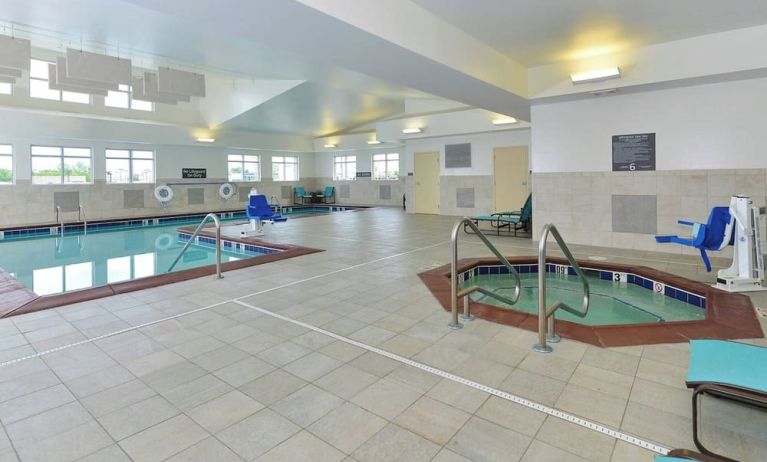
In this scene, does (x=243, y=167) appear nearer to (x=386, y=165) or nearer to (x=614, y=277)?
(x=386, y=165)

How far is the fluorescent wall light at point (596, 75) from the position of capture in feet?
17.5

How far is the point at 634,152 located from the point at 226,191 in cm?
1283

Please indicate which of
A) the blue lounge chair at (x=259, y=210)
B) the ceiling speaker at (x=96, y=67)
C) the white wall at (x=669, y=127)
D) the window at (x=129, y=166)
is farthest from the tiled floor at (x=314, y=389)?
the window at (x=129, y=166)

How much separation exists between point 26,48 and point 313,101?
6.22 m

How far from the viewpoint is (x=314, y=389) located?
2.26 metres

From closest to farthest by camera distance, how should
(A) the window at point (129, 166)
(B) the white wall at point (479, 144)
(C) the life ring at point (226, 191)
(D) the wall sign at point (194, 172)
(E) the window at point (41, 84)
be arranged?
1. (E) the window at point (41, 84)
2. (B) the white wall at point (479, 144)
3. (A) the window at point (129, 166)
4. (D) the wall sign at point (194, 172)
5. (C) the life ring at point (226, 191)

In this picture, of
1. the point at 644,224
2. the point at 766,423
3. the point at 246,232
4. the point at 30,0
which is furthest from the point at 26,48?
the point at 644,224

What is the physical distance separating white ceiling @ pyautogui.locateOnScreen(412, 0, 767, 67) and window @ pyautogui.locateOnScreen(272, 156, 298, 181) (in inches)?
517

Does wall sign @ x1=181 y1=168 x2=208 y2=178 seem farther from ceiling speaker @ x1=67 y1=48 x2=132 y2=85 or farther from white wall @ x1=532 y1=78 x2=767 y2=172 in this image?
white wall @ x1=532 y1=78 x2=767 y2=172

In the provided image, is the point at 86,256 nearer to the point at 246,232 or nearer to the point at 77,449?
the point at 246,232

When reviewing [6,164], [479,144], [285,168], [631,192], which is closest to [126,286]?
[631,192]

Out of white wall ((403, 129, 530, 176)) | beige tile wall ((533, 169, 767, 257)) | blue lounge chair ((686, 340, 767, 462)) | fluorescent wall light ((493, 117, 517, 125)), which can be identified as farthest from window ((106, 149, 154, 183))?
blue lounge chair ((686, 340, 767, 462))

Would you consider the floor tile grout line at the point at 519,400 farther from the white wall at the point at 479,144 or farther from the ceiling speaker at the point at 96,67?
the white wall at the point at 479,144

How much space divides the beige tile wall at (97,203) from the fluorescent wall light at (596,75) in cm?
1239
